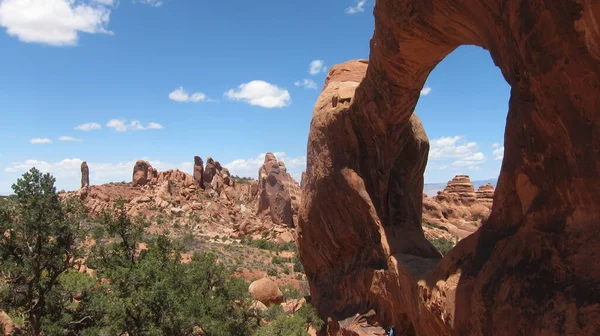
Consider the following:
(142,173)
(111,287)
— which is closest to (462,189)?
(142,173)

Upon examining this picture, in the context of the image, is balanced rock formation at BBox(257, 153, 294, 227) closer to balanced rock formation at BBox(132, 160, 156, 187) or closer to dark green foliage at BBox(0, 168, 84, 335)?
balanced rock formation at BBox(132, 160, 156, 187)

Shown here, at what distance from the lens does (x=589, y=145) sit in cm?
497

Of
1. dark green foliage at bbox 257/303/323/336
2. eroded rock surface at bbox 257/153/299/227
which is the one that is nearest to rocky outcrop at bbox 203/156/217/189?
eroded rock surface at bbox 257/153/299/227

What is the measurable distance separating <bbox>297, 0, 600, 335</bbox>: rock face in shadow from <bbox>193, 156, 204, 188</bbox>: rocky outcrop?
49.8m

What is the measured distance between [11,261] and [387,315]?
12.1m

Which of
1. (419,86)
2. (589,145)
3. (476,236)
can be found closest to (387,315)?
(476,236)

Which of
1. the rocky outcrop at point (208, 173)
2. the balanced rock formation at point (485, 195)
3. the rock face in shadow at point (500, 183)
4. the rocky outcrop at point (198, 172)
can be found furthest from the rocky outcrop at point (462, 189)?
the rock face in shadow at point (500, 183)

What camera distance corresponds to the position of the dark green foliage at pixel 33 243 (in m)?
13.5

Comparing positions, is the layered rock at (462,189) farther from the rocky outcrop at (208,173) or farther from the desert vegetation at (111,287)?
the desert vegetation at (111,287)

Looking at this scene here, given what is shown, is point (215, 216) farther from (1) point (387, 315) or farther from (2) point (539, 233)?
(2) point (539, 233)

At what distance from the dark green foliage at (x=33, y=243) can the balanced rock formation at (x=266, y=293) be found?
9.88 meters

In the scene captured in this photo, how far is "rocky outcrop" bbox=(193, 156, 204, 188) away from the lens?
60.2 meters

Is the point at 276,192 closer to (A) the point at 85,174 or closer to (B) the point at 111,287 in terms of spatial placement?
(A) the point at 85,174

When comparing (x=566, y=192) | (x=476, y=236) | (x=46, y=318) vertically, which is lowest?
(x=46, y=318)
